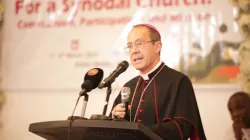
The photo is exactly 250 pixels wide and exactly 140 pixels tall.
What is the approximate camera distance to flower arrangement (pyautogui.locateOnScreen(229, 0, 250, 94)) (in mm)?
3539

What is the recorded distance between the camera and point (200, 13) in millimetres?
3982

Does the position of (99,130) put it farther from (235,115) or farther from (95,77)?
(235,115)

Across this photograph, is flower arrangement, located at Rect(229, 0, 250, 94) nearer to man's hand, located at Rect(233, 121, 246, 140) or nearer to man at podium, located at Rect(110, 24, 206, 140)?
man's hand, located at Rect(233, 121, 246, 140)

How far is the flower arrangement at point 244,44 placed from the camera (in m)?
3.54

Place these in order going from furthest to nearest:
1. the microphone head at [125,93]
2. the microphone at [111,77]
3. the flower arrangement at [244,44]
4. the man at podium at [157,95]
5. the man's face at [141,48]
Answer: the flower arrangement at [244,44]
the man's face at [141,48]
the man at podium at [157,95]
the microphone at [111,77]
the microphone head at [125,93]

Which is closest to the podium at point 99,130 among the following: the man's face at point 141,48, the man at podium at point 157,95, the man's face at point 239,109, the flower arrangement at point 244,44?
the man at podium at point 157,95

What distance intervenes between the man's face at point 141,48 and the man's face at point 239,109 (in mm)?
1129

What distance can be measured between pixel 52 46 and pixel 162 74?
2.08 m

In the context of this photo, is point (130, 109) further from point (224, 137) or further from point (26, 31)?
point (26, 31)

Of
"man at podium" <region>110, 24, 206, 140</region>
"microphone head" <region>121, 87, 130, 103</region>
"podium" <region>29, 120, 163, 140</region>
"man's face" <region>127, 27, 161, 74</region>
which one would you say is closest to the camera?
"podium" <region>29, 120, 163, 140</region>

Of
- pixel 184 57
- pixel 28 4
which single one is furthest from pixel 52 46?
pixel 184 57

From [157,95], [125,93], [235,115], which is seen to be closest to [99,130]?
[125,93]

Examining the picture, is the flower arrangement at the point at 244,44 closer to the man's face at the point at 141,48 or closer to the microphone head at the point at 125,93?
the man's face at the point at 141,48

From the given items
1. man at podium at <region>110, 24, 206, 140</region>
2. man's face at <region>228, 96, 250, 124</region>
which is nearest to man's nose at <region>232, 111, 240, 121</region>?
man's face at <region>228, 96, 250, 124</region>
